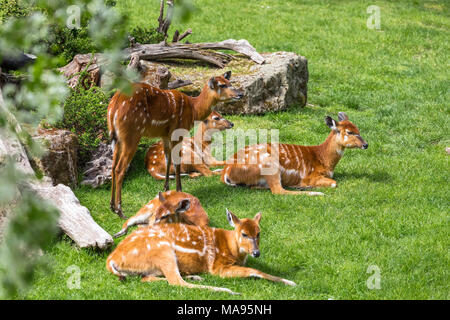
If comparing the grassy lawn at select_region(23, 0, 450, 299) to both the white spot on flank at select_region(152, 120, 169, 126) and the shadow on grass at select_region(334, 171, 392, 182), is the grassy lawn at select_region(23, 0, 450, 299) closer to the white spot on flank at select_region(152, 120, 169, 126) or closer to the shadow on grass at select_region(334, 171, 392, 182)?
the shadow on grass at select_region(334, 171, 392, 182)

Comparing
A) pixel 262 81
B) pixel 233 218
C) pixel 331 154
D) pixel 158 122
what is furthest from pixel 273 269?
pixel 262 81

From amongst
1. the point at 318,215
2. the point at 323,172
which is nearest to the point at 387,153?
the point at 323,172

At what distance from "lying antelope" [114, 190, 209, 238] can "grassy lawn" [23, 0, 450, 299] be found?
1.21ft

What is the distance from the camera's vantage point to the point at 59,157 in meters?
8.55

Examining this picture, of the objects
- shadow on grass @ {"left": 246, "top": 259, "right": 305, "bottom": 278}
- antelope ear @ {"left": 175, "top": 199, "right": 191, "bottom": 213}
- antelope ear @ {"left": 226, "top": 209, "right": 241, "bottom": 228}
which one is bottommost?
shadow on grass @ {"left": 246, "top": 259, "right": 305, "bottom": 278}

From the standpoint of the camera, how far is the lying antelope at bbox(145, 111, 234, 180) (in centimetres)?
955

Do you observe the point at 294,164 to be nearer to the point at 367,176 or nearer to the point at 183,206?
the point at 367,176

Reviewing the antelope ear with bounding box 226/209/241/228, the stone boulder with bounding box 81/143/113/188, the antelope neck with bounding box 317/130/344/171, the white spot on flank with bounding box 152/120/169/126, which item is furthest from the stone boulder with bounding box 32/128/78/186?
the antelope neck with bounding box 317/130/344/171

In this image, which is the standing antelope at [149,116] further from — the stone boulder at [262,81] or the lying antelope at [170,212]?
the stone boulder at [262,81]

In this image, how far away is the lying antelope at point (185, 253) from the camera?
611 centimetres

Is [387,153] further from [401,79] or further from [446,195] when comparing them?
[401,79]

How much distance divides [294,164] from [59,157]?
10.8ft

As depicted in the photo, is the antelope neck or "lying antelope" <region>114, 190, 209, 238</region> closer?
"lying antelope" <region>114, 190, 209, 238</region>

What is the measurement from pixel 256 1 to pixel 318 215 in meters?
13.3
